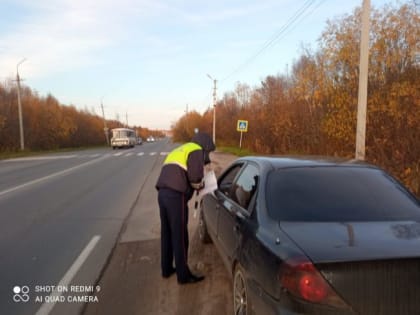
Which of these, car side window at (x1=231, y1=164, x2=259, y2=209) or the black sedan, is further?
car side window at (x1=231, y1=164, x2=259, y2=209)

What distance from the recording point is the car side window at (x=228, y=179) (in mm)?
4680

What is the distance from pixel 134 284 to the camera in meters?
4.27

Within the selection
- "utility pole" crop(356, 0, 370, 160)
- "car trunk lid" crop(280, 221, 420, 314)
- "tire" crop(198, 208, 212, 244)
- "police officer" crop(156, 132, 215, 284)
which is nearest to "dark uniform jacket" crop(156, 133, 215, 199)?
"police officer" crop(156, 132, 215, 284)

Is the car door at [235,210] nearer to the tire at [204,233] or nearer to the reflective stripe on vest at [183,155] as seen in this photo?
the reflective stripe on vest at [183,155]

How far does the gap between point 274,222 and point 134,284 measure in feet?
7.11

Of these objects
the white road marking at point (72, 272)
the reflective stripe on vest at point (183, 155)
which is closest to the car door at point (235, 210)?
the reflective stripe on vest at point (183, 155)

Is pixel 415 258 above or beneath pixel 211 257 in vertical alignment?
above

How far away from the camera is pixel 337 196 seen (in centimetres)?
319

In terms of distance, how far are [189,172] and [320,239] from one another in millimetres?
2001

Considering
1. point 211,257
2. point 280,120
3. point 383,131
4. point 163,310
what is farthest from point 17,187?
point 280,120

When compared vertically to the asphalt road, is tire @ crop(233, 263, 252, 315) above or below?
above

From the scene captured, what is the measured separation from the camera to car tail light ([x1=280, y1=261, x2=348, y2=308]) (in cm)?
223

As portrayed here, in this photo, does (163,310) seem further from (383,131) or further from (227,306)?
(383,131)

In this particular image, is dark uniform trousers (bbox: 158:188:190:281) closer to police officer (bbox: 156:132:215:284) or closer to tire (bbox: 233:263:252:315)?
police officer (bbox: 156:132:215:284)
